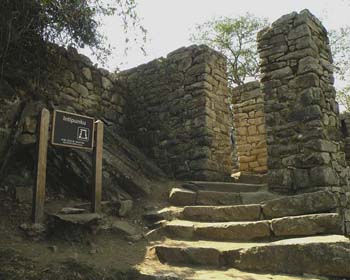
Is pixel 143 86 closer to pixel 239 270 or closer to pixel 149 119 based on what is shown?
pixel 149 119

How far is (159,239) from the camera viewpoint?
14.0ft

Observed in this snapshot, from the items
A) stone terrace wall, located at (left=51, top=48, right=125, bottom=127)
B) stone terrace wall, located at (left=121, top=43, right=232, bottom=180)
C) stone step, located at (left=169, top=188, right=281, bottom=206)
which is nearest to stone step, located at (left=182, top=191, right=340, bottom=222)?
stone step, located at (left=169, top=188, right=281, bottom=206)

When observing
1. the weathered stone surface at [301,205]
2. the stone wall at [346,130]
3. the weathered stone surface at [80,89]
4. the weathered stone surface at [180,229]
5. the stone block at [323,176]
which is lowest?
the weathered stone surface at [180,229]

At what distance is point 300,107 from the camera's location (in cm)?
468

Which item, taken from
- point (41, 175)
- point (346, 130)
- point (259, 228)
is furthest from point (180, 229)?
point (346, 130)

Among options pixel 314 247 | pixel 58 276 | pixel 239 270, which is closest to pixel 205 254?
pixel 239 270

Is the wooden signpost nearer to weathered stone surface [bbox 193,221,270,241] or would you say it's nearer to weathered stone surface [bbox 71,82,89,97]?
weathered stone surface [bbox 193,221,270,241]

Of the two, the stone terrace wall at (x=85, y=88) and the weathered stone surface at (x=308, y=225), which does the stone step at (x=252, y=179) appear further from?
the stone terrace wall at (x=85, y=88)

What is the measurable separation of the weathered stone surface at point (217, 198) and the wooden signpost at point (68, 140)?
1620 mm

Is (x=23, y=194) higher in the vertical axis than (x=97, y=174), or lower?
lower

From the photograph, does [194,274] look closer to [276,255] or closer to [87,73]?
[276,255]

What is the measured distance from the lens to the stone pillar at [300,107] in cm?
443

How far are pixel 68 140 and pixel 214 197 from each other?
2.40 m

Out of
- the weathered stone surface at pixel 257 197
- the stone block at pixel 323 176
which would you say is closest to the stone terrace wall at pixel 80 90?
the weathered stone surface at pixel 257 197
